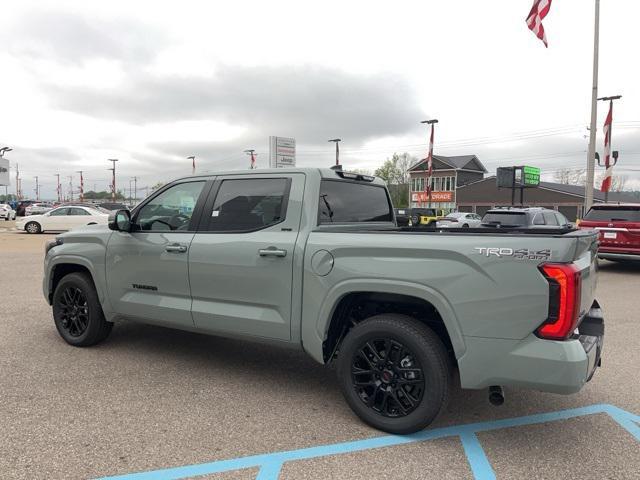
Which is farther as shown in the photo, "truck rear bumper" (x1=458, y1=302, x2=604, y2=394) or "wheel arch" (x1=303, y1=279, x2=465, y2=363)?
"wheel arch" (x1=303, y1=279, x2=465, y2=363)

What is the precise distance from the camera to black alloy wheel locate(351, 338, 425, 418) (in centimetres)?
327

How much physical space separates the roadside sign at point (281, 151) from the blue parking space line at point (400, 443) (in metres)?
14.5

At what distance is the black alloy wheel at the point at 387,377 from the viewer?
327 cm

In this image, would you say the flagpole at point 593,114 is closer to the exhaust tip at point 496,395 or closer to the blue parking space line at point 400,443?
the blue parking space line at point 400,443

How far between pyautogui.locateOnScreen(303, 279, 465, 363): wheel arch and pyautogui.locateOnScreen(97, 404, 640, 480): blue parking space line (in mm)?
574

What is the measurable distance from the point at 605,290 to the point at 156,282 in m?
8.41

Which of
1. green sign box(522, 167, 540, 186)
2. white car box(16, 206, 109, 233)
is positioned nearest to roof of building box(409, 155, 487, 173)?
green sign box(522, 167, 540, 186)

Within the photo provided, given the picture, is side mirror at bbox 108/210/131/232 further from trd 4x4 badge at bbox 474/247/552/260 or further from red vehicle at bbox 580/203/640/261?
red vehicle at bbox 580/203/640/261

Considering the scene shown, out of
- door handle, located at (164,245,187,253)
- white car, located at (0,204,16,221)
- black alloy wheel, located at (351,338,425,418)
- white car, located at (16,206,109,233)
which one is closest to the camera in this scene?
black alloy wheel, located at (351,338,425,418)

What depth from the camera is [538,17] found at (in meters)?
14.6

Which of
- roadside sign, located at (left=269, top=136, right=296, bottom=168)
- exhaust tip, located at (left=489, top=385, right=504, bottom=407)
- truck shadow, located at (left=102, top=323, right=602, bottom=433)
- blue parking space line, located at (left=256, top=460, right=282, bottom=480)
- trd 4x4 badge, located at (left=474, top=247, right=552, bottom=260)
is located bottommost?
truck shadow, located at (left=102, top=323, right=602, bottom=433)

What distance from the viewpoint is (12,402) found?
3.73m

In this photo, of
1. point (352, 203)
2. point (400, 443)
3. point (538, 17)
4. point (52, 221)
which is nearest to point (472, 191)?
point (538, 17)

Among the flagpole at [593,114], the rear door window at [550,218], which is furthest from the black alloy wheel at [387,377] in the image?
the flagpole at [593,114]
